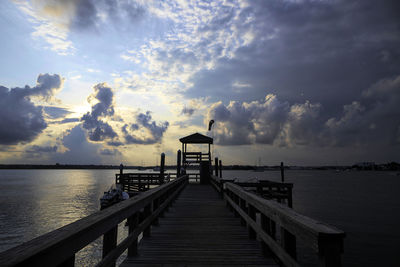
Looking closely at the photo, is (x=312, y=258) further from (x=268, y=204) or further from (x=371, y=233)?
(x=268, y=204)

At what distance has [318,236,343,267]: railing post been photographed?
1.88 meters

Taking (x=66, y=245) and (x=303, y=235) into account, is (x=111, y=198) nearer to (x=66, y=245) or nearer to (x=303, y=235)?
(x=66, y=245)

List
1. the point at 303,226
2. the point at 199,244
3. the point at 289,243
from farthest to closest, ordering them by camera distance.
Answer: the point at 199,244, the point at 289,243, the point at 303,226

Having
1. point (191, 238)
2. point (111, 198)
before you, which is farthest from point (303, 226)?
point (111, 198)

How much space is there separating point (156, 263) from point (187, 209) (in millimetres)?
5131

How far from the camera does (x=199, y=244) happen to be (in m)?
4.99

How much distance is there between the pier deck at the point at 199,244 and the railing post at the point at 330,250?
7.58 feet

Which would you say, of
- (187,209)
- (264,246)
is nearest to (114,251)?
(264,246)

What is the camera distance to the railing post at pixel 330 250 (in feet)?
6.16

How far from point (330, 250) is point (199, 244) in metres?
3.52

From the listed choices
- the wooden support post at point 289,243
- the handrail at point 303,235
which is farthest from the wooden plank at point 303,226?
the wooden support post at point 289,243

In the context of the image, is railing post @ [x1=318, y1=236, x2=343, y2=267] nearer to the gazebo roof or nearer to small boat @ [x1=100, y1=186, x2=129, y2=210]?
small boat @ [x1=100, y1=186, x2=129, y2=210]

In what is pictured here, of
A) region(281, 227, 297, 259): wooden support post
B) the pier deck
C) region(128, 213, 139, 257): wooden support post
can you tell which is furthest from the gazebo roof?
region(281, 227, 297, 259): wooden support post

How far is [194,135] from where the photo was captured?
74.4 feet
